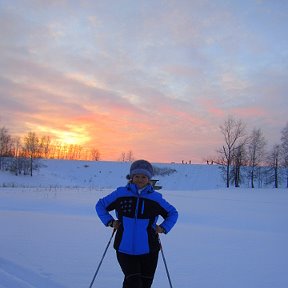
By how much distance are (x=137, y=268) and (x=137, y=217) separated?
1.76 feet

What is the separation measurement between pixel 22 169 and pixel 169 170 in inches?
893

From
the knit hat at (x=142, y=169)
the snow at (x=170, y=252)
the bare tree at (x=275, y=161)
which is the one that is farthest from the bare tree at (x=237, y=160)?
the knit hat at (x=142, y=169)

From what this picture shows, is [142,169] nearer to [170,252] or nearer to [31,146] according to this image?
[170,252]

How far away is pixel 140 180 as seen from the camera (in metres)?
4.25

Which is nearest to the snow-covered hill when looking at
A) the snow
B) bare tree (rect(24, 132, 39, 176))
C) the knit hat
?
bare tree (rect(24, 132, 39, 176))

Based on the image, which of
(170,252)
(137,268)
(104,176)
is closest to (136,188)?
(137,268)

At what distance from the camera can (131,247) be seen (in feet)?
13.3

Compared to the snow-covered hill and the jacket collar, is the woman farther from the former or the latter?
the snow-covered hill

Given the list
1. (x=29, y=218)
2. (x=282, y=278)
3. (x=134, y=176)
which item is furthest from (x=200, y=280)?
(x=29, y=218)

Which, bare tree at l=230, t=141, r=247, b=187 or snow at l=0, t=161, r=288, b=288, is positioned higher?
bare tree at l=230, t=141, r=247, b=187

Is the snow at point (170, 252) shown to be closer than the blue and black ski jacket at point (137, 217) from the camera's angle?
No

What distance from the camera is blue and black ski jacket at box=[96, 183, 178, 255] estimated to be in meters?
4.08

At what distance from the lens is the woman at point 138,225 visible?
13.4ft

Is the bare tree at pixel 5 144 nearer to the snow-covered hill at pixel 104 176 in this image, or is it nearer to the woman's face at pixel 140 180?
the snow-covered hill at pixel 104 176
